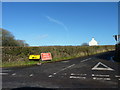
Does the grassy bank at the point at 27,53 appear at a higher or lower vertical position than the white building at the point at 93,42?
lower

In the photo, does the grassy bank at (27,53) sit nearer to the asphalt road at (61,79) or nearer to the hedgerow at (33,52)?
the hedgerow at (33,52)

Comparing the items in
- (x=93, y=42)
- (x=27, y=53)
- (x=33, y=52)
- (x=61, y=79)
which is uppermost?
(x=93, y=42)

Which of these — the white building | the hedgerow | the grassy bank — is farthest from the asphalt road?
the white building

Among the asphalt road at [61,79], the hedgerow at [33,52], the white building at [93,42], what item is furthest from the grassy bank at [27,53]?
the white building at [93,42]

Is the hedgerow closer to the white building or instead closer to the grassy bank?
the grassy bank

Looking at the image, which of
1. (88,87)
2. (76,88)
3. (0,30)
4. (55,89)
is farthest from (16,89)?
(0,30)

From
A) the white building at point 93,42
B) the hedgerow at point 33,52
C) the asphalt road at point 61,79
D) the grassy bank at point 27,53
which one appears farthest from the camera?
the white building at point 93,42

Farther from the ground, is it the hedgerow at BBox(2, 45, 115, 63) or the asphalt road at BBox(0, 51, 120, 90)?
the hedgerow at BBox(2, 45, 115, 63)

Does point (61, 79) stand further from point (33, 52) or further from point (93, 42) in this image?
point (93, 42)

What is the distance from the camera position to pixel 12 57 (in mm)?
20094

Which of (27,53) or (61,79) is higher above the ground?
(27,53)

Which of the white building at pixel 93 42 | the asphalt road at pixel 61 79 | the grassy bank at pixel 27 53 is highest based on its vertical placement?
the white building at pixel 93 42

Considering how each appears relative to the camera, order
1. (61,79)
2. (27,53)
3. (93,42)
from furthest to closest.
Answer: (93,42) → (27,53) → (61,79)

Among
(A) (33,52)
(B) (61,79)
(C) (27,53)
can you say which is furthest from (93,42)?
(B) (61,79)
